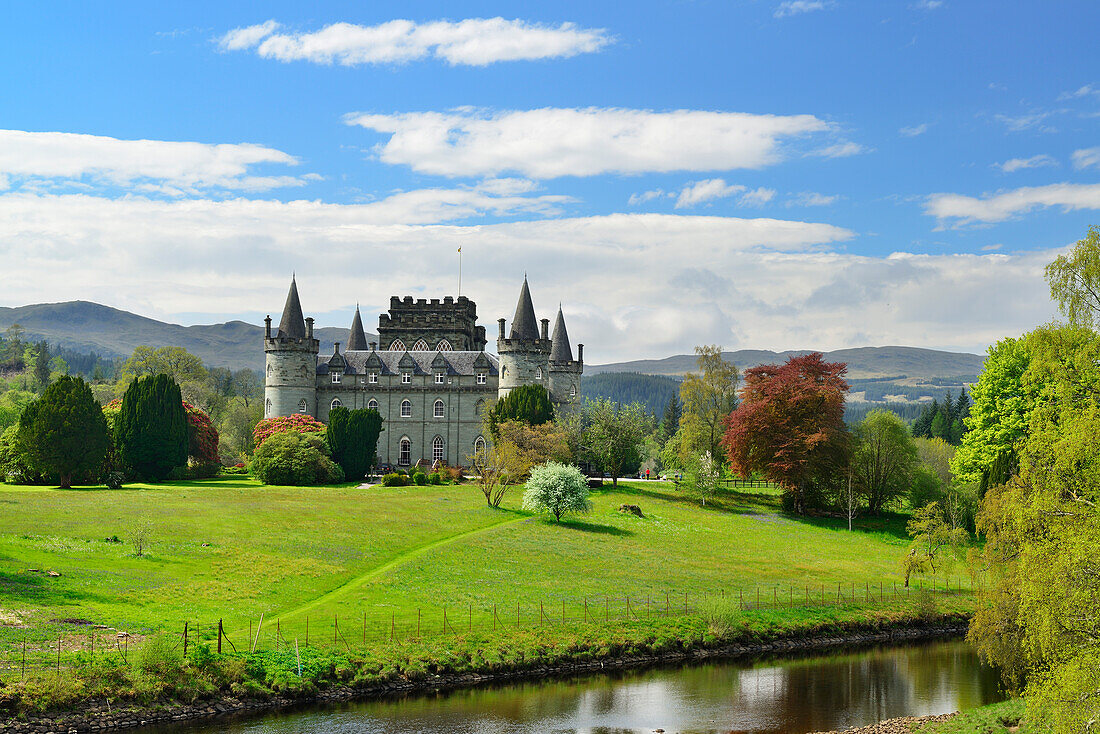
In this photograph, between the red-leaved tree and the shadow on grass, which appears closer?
the shadow on grass

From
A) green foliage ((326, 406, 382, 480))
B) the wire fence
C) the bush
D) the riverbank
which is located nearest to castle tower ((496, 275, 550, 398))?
green foliage ((326, 406, 382, 480))

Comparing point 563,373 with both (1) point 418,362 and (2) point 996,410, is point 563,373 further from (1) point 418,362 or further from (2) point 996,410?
(2) point 996,410

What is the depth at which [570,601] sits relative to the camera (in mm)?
34906

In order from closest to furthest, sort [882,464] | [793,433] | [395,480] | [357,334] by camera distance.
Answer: [793,433] < [882,464] < [395,480] < [357,334]

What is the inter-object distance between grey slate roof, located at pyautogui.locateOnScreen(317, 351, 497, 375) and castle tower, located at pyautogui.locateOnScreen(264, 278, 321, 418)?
2.07 metres

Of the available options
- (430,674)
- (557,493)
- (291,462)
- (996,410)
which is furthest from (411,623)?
(996,410)

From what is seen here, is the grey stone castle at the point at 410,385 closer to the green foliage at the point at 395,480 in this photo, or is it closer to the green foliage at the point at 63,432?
the green foliage at the point at 395,480

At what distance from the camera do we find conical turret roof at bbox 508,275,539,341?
74375 mm

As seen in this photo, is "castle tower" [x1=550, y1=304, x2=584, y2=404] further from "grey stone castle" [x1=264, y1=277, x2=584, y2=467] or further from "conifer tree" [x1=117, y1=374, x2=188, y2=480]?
"conifer tree" [x1=117, y1=374, x2=188, y2=480]

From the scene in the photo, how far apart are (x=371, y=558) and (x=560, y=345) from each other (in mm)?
39908

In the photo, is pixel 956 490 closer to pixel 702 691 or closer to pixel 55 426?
pixel 702 691

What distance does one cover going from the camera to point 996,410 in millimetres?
54344

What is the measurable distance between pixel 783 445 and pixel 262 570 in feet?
119

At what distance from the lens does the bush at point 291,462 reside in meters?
62.9
